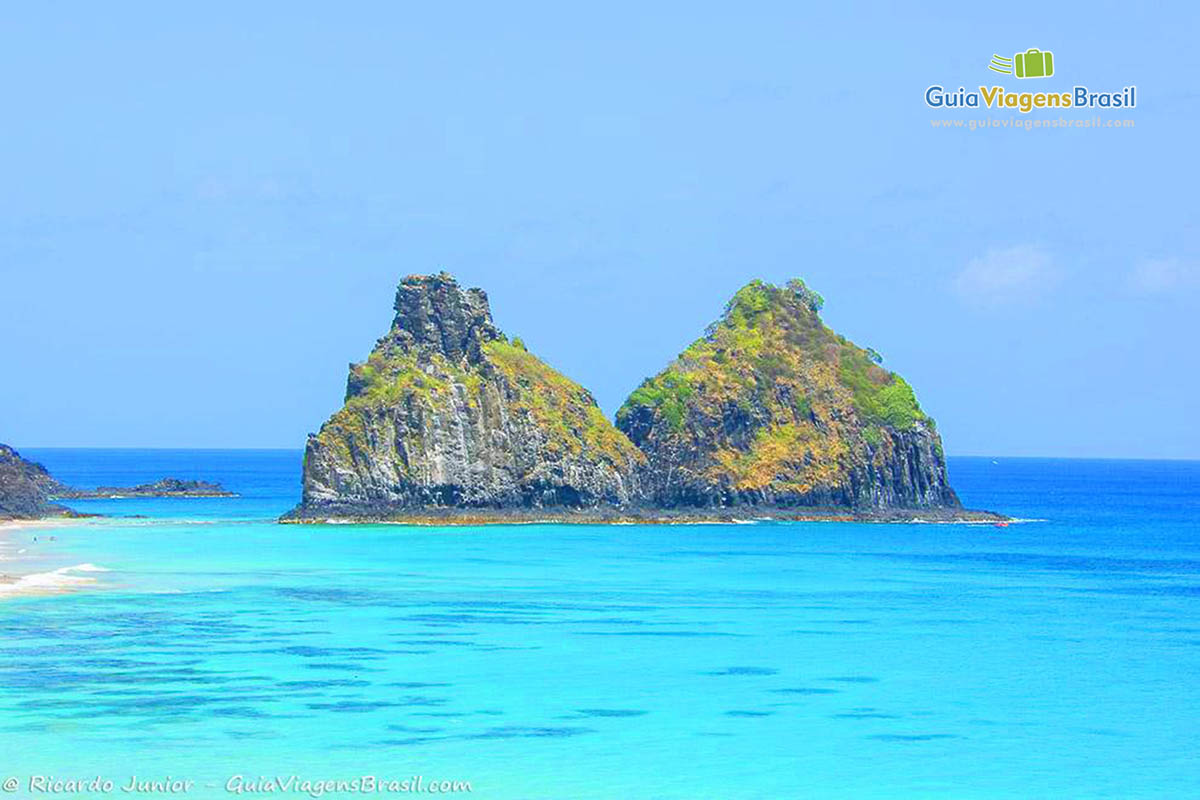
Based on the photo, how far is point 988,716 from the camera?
3997 cm

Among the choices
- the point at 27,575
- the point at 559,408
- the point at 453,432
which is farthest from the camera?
the point at 559,408

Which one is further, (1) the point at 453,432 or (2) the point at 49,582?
(1) the point at 453,432

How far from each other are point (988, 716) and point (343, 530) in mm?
69222

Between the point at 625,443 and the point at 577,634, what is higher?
the point at 625,443

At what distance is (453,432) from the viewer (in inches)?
4483

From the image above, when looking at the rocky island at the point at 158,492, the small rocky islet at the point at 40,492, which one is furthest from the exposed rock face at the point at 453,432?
the rocky island at the point at 158,492

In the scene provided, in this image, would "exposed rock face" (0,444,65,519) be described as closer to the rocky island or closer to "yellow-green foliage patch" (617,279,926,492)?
the rocky island

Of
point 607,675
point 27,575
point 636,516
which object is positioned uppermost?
point 636,516

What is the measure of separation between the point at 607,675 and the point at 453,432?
70.3m

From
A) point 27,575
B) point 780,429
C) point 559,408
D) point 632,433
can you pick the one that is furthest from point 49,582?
point 780,429

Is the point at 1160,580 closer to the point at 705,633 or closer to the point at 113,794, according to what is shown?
the point at 705,633

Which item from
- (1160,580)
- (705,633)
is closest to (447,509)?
(1160,580)

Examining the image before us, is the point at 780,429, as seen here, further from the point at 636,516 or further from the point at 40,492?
the point at 40,492

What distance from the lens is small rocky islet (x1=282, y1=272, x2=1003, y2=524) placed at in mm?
112750
